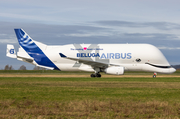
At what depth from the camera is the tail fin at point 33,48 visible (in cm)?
4647

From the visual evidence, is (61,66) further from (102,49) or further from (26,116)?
(26,116)

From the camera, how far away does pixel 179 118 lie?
9.45 m

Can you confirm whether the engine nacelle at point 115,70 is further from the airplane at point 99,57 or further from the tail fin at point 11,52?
the tail fin at point 11,52

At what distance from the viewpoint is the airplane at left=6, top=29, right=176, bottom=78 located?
4194cm

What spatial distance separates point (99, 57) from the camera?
43375mm

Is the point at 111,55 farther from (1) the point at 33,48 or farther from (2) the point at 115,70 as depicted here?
(1) the point at 33,48

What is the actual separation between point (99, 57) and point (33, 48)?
11.7 m

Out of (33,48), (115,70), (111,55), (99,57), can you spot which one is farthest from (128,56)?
(33,48)

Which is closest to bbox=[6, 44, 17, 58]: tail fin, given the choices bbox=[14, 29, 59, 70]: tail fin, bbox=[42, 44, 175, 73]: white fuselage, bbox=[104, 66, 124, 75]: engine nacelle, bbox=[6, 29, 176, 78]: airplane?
bbox=[6, 29, 176, 78]: airplane

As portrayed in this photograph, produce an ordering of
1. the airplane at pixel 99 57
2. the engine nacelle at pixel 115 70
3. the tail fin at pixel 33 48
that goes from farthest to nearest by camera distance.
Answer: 1. the tail fin at pixel 33 48
2. the airplane at pixel 99 57
3. the engine nacelle at pixel 115 70

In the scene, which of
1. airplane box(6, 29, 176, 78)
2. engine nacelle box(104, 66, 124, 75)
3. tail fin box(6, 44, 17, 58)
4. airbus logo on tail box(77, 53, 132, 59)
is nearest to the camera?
engine nacelle box(104, 66, 124, 75)

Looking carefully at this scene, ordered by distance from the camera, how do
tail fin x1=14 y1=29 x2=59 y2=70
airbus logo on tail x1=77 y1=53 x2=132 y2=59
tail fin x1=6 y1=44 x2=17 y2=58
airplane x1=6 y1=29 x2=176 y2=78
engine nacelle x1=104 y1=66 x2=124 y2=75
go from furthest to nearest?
tail fin x1=6 y1=44 x2=17 y2=58, tail fin x1=14 y1=29 x2=59 y2=70, airbus logo on tail x1=77 y1=53 x2=132 y2=59, airplane x1=6 y1=29 x2=176 y2=78, engine nacelle x1=104 y1=66 x2=124 y2=75

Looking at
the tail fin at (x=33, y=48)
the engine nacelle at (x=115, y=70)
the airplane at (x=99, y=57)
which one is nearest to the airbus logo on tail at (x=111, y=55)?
the airplane at (x=99, y=57)

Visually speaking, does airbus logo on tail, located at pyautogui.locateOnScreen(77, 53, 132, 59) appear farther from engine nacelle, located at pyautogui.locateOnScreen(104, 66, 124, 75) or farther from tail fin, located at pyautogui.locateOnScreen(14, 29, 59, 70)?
tail fin, located at pyautogui.locateOnScreen(14, 29, 59, 70)
